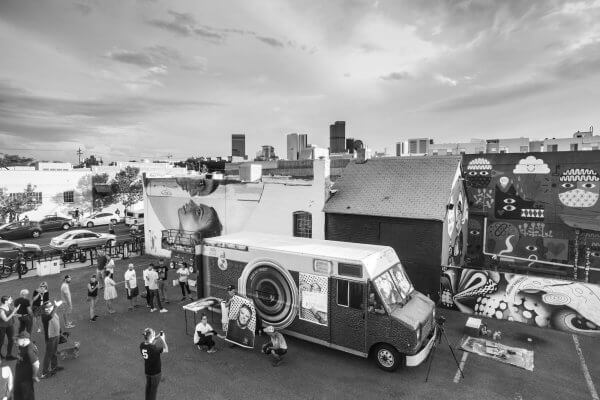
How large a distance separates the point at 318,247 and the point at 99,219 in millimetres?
34619

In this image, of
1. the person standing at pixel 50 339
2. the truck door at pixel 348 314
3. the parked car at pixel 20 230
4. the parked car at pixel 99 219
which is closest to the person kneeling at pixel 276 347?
the truck door at pixel 348 314

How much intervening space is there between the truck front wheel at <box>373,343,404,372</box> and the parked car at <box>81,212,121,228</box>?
36578mm

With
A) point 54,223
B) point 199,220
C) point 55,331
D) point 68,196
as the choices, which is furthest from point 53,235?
point 55,331

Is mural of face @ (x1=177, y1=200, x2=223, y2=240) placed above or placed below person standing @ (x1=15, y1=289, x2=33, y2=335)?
above

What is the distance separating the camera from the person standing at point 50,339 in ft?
31.1

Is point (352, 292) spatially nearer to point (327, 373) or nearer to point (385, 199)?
point (327, 373)

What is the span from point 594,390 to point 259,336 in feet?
31.0

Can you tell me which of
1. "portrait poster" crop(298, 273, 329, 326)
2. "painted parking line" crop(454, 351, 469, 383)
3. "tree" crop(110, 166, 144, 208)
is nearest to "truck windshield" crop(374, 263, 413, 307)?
"portrait poster" crop(298, 273, 329, 326)

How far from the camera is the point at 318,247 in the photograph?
11867 millimetres

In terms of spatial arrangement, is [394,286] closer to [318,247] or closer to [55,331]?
[318,247]

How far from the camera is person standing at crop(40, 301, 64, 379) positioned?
9.47 metres

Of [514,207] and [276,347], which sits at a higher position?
[514,207]

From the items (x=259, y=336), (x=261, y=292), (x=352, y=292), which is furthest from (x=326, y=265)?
(x=259, y=336)

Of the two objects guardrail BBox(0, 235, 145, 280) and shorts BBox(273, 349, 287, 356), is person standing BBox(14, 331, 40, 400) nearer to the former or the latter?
shorts BBox(273, 349, 287, 356)
